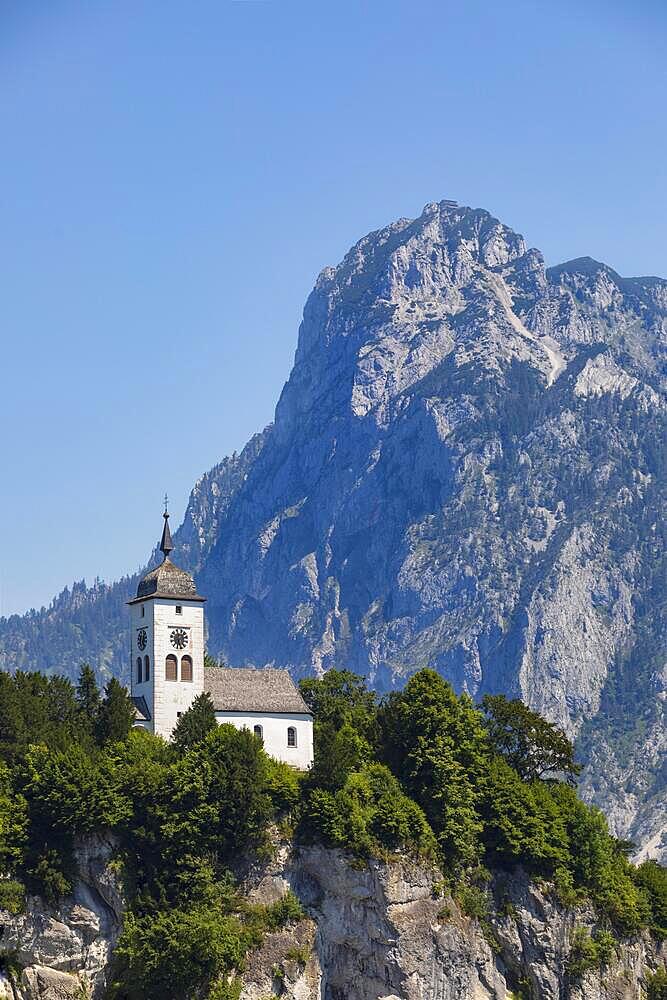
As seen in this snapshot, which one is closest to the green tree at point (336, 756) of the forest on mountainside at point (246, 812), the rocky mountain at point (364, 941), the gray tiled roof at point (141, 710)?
the forest on mountainside at point (246, 812)

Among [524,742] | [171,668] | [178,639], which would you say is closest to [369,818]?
[171,668]

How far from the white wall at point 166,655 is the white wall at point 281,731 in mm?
3203

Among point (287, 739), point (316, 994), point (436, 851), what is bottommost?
point (316, 994)

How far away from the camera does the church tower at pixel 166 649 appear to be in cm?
13375

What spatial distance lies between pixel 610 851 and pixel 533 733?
11.1m

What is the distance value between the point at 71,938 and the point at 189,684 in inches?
953

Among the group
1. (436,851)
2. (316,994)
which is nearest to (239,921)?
(316,994)

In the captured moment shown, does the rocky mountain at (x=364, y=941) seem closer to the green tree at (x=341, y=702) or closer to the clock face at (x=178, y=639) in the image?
the green tree at (x=341, y=702)

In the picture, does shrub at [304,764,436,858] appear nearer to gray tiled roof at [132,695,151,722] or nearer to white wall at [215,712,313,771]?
white wall at [215,712,313,771]

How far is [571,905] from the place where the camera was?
134 metres

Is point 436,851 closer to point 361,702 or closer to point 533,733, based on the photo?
point 533,733

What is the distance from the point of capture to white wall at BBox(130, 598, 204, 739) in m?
134

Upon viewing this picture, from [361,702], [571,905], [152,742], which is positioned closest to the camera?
[152,742]

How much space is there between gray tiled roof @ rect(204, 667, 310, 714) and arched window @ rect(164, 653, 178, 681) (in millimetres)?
2605
